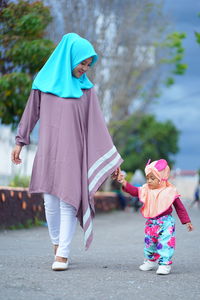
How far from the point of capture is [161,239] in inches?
225

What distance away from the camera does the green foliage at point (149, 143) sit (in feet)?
203

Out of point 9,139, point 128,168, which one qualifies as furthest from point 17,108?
point 128,168

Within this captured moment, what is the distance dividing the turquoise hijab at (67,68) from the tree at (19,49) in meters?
6.73

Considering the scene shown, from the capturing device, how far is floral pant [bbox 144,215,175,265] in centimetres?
566

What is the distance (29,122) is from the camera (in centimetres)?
600

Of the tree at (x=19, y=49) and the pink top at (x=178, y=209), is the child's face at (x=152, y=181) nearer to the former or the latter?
the pink top at (x=178, y=209)

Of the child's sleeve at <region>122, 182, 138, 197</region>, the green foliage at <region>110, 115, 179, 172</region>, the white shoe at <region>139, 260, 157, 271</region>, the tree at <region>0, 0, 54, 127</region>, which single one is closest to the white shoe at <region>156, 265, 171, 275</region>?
the white shoe at <region>139, 260, 157, 271</region>

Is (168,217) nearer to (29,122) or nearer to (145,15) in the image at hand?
(29,122)

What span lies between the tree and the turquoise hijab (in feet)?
22.1

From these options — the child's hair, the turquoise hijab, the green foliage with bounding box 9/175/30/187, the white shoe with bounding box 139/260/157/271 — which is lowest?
the green foliage with bounding box 9/175/30/187

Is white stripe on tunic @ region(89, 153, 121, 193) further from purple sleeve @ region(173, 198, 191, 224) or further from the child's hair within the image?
purple sleeve @ region(173, 198, 191, 224)

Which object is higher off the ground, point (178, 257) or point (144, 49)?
point (144, 49)

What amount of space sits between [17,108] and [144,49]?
50.0 ft

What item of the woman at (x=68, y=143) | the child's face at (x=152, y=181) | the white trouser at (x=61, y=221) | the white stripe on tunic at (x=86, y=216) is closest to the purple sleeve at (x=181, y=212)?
the child's face at (x=152, y=181)
